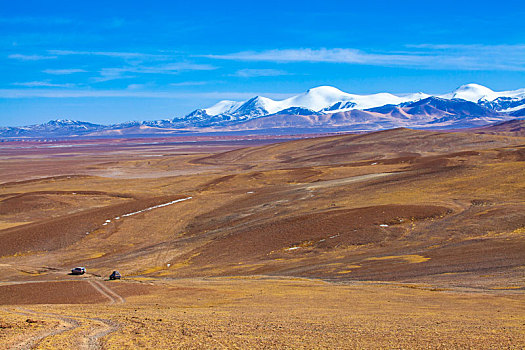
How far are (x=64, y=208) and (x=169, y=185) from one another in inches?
949

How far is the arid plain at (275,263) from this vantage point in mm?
18812

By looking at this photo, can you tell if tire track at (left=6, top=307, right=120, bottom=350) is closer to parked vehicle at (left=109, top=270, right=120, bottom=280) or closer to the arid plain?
the arid plain

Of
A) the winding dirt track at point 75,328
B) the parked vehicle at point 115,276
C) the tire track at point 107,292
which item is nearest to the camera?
the winding dirt track at point 75,328

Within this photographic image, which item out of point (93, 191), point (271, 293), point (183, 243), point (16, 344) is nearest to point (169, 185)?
point (93, 191)

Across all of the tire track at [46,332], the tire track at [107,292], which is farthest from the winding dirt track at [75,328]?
the tire track at [107,292]

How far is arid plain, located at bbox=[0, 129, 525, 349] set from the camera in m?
18.8

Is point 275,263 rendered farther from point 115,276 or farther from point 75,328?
point 75,328

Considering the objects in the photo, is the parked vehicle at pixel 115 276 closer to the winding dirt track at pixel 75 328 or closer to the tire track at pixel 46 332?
the winding dirt track at pixel 75 328

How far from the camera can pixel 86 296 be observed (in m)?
30.7

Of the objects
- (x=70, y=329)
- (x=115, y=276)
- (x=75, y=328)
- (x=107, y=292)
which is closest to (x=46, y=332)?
(x=70, y=329)

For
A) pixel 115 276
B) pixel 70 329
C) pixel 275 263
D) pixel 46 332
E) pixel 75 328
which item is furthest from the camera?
pixel 275 263

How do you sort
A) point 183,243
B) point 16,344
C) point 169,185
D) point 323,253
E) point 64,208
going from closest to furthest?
point 16,344
point 323,253
point 183,243
point 64,208
point 169,185

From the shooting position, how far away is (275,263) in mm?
41688

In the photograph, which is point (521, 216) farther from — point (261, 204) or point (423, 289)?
point (261, 204)
